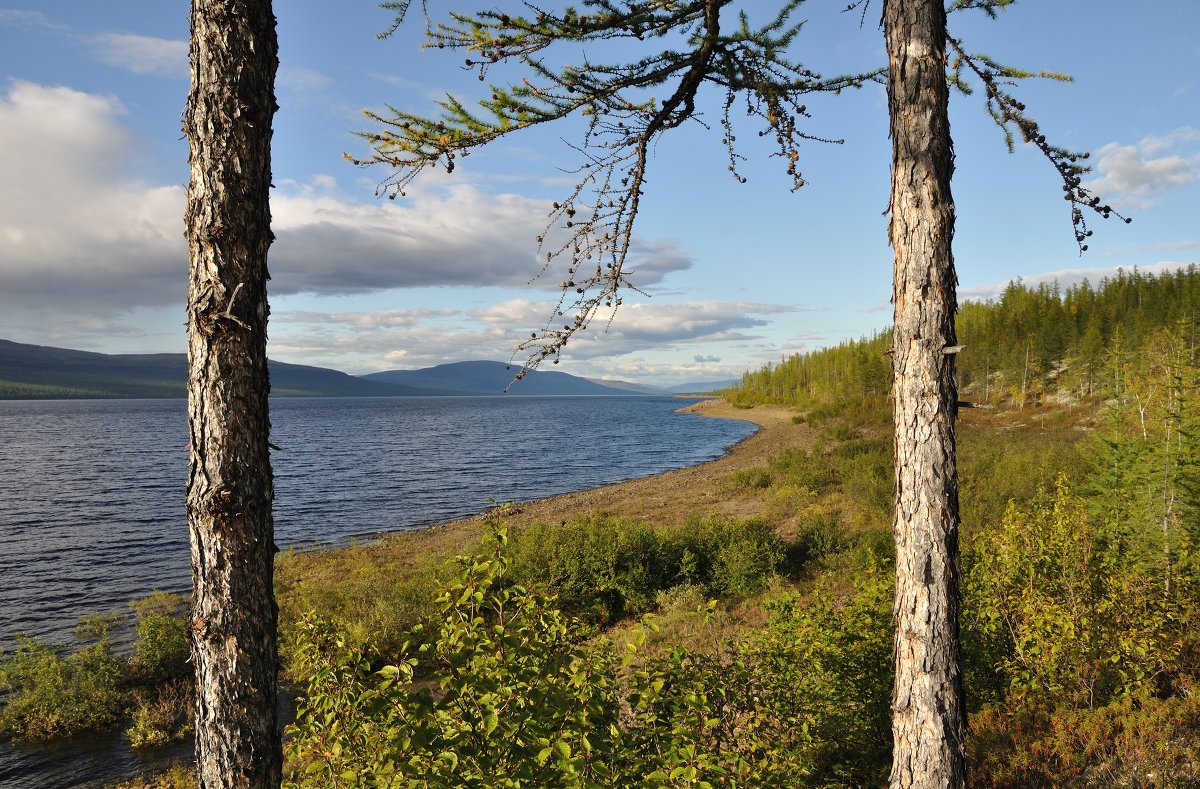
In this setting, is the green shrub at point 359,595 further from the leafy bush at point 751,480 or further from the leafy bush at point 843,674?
the leafy bush at point 751,480

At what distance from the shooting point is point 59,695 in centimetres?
1336

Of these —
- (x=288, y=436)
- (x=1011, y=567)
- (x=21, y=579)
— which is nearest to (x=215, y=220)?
(x=1011, y=567)

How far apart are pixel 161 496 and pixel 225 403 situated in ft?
155

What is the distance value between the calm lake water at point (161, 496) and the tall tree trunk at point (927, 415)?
322 centimetres

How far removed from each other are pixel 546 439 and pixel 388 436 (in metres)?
23.1

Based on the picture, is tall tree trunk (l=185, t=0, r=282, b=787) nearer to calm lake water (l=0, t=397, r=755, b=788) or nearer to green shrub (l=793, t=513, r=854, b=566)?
calm lake water (l=0, t=397, r=755, b=788)

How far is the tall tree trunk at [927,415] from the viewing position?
4.54 metres

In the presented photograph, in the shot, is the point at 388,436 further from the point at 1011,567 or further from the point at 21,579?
the point at 1011,567

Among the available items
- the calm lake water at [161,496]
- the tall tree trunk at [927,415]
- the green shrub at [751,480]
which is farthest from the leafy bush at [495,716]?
the green shrub at [751,480]

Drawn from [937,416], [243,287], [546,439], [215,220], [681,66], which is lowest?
[546,439]

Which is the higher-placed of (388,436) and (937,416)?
(937,416)

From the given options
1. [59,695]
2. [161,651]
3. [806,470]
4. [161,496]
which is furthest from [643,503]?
[161,496]

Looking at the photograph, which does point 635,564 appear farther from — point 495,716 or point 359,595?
point 495,716

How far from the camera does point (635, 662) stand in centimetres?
1245
